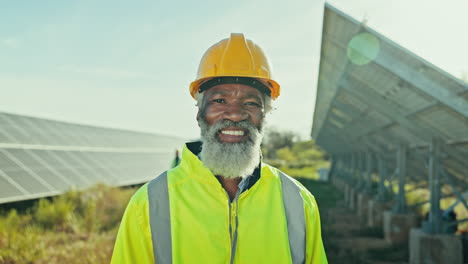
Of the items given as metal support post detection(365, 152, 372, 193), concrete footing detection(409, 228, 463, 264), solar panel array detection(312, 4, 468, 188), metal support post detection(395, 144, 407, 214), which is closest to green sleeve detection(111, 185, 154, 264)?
solar panel array detection(312, 4, 468, 188)

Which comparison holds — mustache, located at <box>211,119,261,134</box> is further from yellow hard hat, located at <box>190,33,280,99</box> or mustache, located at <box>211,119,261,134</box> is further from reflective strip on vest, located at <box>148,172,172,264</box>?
reflective strip on vest, located at <box>148,172,172,264</box>

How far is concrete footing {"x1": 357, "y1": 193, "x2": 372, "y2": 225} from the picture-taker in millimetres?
12859

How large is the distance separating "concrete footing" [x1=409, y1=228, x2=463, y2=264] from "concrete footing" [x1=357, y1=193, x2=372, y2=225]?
5784mm

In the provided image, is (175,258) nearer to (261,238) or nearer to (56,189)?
(261,238)

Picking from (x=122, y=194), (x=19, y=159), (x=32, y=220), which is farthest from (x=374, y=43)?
(x=19, y=159)

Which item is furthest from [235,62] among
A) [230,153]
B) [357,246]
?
[357,246]

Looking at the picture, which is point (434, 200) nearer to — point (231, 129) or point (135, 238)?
point (231, 129)

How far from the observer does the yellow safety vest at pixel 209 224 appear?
5.98ft

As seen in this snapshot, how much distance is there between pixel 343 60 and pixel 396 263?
5.10 meters

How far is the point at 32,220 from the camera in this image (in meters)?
8.60

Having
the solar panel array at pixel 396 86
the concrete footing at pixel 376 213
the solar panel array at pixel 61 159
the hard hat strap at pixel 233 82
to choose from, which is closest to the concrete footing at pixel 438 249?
the solar panel array at pixel 396 86

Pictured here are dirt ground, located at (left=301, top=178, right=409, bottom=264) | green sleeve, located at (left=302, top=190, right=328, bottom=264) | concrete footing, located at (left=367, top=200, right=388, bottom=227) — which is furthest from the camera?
concrete footing, located at (left=367, top=200, right=388, bottom=227)

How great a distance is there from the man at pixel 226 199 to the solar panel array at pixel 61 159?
8992 millimetres

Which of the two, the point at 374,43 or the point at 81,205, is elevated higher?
the point at 374,43
